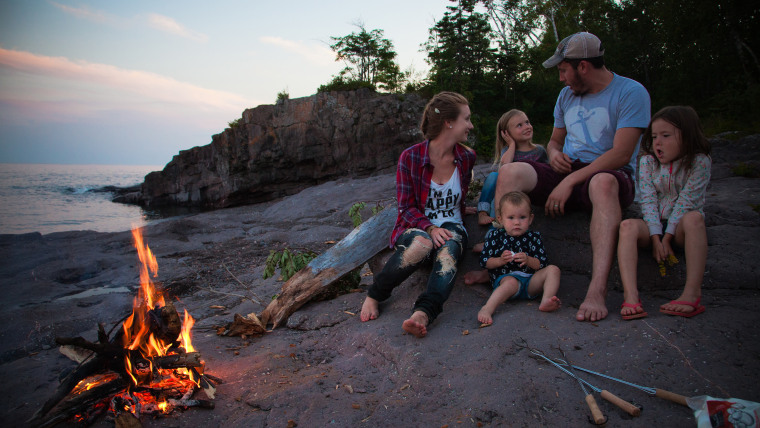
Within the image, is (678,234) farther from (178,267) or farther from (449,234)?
(178,267)

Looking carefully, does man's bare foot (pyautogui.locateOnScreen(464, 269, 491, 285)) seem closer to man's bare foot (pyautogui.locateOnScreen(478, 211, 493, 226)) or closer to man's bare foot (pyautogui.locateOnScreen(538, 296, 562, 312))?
man's bare foot (pyautogui.locateOnScreen(478, 211, 493, 226))

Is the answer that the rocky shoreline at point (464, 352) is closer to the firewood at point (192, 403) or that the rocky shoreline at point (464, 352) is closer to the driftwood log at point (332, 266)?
the firewood at point (192, 403)

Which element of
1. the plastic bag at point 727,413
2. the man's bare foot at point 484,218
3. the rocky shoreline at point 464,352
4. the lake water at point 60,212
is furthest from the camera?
the lake water at point 60,212

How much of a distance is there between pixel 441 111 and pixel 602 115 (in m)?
1.23

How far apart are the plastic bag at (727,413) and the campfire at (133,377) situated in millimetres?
2278

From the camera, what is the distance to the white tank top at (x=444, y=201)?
348 cm

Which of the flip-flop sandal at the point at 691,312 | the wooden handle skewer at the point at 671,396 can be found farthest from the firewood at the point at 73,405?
the flip-flop sandal at the point at 691,312

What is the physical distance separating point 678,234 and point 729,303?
1.66 feet

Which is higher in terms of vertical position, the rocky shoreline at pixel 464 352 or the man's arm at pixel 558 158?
the man's arm at pixel 558 158

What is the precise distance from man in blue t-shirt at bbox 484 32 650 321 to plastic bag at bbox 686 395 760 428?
3.35ft

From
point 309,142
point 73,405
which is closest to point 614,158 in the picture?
point 73,405

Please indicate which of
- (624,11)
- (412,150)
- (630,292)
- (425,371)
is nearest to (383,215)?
(412,150)

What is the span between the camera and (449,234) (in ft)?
10.6

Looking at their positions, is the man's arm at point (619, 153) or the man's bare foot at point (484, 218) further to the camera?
the man's bare foot at point (484, 218)
